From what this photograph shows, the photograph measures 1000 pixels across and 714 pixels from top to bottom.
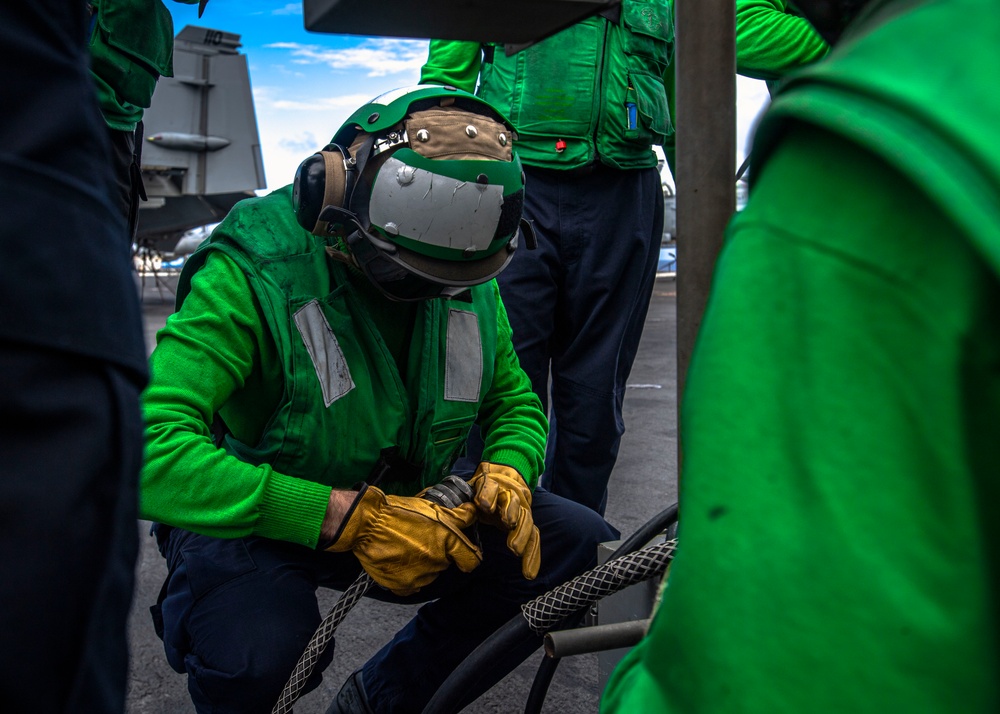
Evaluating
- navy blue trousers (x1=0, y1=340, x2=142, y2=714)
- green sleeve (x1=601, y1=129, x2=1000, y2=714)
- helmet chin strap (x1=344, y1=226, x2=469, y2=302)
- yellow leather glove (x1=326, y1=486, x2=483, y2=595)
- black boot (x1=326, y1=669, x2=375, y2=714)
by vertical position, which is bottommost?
black boot (x1=326, y1=669, x2=375, y2=714)

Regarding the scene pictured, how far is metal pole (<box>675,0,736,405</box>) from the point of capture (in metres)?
0.90

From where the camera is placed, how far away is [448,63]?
2.59 meters

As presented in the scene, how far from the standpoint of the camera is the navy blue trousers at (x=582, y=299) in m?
2.62

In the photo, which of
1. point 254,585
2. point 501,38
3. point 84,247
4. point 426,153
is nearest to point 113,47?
point 426,153

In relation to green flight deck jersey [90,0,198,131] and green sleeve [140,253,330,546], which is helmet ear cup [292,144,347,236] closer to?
green sleeve [140,253,330,546]

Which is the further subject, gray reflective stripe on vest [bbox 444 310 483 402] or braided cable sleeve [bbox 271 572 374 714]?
gray reflective stripe on vest [bbox 444 310 483 402]

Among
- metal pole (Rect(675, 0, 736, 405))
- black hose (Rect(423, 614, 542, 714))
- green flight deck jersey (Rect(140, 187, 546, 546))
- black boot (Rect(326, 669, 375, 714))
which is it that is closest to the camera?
metal pole (Rect(675, 0, 736, 405))

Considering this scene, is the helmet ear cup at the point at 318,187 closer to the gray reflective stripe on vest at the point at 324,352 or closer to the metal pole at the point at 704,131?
the gray reflective stripe on vest at the point at 324,352

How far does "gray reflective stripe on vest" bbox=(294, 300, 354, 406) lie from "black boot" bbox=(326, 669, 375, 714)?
718mm

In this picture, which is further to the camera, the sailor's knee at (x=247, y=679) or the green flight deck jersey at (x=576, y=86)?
the green flight deck jersey at (x=576, y=86)

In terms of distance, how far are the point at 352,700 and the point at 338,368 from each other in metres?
0.80

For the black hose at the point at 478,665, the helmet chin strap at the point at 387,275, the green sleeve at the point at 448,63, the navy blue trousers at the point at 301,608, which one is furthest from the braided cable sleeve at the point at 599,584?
the green sleeve at the point at 448,63

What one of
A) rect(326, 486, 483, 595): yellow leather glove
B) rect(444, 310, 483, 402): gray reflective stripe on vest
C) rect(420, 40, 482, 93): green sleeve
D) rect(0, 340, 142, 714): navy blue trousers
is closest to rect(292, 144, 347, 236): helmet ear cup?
rect(444, 310, 483, 402): gray reflective stripe on vest

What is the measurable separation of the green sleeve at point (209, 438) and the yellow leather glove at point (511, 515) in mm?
327
